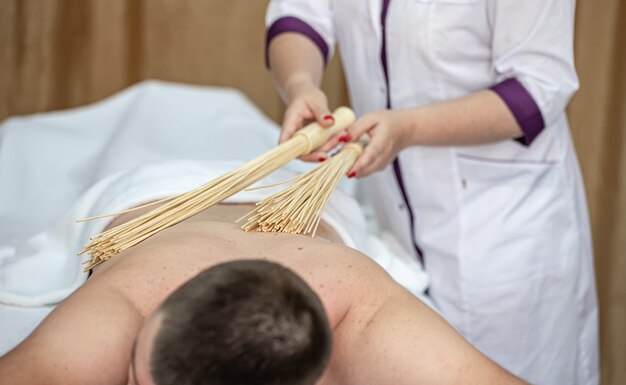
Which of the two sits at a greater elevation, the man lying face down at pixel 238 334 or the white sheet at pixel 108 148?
the man lying face down at pixel 238 334

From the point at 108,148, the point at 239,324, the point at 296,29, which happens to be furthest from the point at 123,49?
the point at 239,324

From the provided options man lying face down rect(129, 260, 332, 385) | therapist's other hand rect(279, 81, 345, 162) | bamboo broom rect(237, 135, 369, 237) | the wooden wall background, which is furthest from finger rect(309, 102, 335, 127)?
the wooden wall background

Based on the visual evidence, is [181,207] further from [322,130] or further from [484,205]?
[484,205]

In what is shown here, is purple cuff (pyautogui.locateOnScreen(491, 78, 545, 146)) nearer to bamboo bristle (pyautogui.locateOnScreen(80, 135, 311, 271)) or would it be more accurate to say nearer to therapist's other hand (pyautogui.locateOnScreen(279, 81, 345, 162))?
therapist's other hand (pyautogui.locateOnScreen(279, 81, 345, 162))

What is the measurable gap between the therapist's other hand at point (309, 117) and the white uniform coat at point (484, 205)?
0.24 meters

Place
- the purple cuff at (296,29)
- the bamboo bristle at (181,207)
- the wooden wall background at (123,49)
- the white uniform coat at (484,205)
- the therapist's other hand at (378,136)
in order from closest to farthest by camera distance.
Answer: the bamboo bristle at (181,207)
the therapist's other hand at (378,136)
the white uniform coat at (484,205)
the purple cuff at (296,29)
the wooden wall background at (123,49)

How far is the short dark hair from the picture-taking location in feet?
2.86

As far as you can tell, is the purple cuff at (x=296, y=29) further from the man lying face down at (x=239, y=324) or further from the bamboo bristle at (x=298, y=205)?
the man lying face down at (x=239, y=324)

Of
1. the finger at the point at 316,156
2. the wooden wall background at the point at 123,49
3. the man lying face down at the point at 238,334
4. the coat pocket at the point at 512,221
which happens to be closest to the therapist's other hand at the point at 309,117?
the finger at the point at 316,156

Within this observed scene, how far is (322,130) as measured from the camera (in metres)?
1.58

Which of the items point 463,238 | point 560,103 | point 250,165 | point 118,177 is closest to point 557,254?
point 463,238

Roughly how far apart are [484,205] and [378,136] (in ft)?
1.27

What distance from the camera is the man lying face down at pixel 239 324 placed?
88 cm

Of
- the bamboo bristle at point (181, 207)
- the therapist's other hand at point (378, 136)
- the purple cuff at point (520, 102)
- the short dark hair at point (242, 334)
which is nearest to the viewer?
the short dark hair at point (242, 334)
